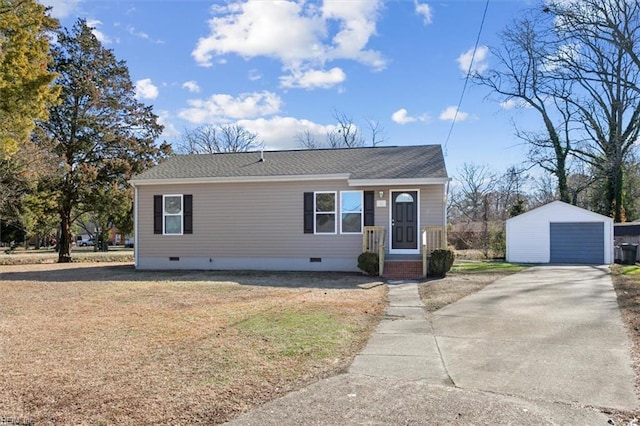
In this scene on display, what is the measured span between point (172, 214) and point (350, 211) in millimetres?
5966

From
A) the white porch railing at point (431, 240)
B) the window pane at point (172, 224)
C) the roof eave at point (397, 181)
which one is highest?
the roof eave at point (397, 181)

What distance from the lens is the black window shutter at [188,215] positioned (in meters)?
15.2

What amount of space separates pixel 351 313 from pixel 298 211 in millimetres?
7317

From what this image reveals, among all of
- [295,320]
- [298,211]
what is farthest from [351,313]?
[298,211]

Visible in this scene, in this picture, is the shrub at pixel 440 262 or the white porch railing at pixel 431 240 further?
the white porch railing at pixel 431 240

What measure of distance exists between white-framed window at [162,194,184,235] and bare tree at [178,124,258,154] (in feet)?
92.5

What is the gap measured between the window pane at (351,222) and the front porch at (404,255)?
64 cm

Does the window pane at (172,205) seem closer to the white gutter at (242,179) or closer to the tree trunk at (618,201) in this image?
the white gutter at (242,179)

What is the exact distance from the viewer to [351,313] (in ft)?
24.4

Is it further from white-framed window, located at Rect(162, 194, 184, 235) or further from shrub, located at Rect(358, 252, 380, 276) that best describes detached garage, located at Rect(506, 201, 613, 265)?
white-framed window, located at Rect(162, 194, 184, 235)

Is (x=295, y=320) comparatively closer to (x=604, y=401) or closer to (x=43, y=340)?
(x=43, y=340)

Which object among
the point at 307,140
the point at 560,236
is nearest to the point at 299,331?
the point at 560,236

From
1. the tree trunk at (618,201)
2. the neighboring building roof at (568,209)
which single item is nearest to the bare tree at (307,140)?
the tree trunk at (618,201)

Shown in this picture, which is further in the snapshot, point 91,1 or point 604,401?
point 91,1
